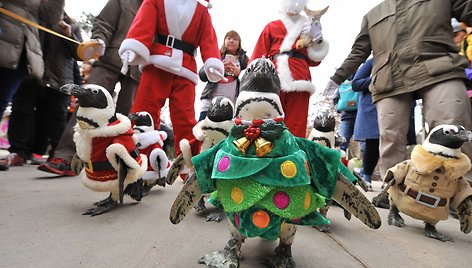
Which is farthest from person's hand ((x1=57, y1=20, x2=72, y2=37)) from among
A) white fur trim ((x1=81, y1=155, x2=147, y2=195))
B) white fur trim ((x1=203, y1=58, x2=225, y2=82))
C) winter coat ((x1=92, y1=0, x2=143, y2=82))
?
white fur trim ((x1=81, y1=155, x2=147, y2=195))

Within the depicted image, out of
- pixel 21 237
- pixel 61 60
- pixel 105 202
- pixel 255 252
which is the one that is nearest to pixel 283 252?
pixel 255 252

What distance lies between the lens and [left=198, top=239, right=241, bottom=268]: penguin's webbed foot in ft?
3.64

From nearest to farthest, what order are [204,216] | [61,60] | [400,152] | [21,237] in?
[21,237], [204,216], [400,152], [61,60]

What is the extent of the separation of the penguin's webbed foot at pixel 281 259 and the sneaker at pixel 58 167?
234 cm

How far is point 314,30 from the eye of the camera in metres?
2.46

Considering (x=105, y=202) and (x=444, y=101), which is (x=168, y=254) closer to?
(x=105, y=202)

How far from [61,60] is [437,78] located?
11.9ft

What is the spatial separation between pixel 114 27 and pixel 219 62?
4.32 feet

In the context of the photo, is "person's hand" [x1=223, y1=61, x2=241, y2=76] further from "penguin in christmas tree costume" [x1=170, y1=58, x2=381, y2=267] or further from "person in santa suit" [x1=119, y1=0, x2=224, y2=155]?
"penguin in christmas tree costume" [x1=170, y1=58, x2=381, y2=267]

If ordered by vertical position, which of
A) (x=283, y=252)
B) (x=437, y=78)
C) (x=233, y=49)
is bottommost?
(x=283, y=252)

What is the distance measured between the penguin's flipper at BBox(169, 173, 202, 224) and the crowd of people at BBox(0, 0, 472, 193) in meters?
0.84

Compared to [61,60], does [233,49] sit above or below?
above

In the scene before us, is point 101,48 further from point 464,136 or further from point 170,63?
point 464,136

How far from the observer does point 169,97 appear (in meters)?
2.54
